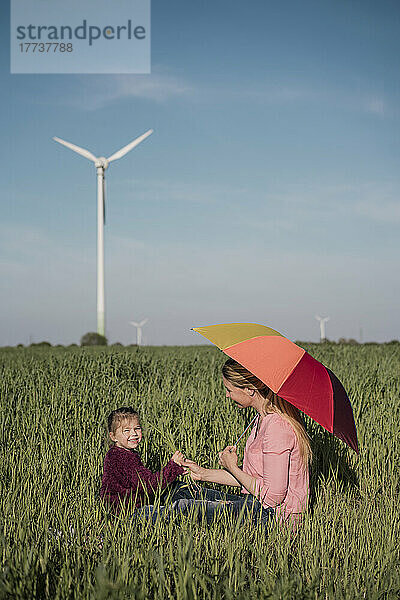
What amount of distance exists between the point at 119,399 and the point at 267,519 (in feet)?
13.7

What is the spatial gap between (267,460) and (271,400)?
16.5 inches

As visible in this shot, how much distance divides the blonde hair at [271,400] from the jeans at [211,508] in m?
0.42

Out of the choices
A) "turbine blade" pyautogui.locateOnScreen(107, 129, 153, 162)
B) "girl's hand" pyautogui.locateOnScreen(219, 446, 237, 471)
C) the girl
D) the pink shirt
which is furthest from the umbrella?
Result: "turbine blade" pyautogui.locateOnScreen(107, 129, 153, 162)

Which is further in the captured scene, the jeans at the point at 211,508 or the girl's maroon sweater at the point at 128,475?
the girl's maroon sweater at the point at 128,475

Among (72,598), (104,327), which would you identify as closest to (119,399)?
(72,598)

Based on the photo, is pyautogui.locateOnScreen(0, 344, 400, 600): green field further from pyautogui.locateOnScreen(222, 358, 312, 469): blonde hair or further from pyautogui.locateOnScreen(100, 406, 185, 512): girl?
pyautogui.locateOnScreen(222, 358, 312, 469): blonde hair

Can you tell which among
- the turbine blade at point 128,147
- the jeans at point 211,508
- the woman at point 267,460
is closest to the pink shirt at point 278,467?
the woman at point 267,460

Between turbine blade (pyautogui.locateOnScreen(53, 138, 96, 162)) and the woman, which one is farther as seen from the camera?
turbine blade (pyautogui.locateOnScreen(53, 138, 96, 162))

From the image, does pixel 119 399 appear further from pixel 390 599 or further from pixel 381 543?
pixel 390 599

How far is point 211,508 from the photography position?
3.91m

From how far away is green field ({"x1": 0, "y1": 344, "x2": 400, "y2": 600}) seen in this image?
2.85 meters

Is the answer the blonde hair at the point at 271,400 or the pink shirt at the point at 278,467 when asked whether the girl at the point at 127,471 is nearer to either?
the pink shirt at the point at 278,467

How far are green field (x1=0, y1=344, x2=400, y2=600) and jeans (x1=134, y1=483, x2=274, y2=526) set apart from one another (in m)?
0.08

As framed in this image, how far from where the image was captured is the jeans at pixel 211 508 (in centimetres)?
372
